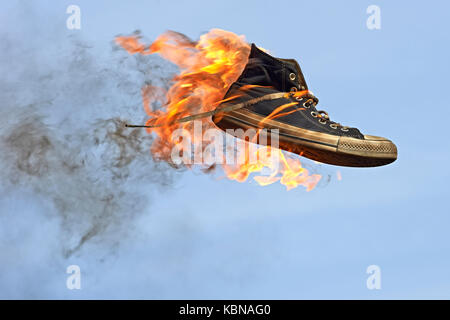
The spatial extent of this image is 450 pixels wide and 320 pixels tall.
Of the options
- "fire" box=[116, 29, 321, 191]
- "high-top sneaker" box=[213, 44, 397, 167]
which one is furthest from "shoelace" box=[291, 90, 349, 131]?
"fire" box=[116, 29, 321, 191]

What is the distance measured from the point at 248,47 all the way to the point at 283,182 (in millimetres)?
1657

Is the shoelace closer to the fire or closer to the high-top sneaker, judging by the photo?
the high-top sneaker

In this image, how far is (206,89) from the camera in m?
9.64

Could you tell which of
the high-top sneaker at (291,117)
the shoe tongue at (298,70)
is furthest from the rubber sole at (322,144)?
the shoe tongue at (298,70)

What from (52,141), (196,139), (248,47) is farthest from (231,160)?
(52,141)

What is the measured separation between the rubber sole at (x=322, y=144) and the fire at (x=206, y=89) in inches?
17.6

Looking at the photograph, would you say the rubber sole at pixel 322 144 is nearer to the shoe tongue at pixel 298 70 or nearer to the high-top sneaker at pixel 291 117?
the high-top sneaker at pixel 291 117

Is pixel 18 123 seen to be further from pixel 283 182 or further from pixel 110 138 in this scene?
pixel 283 182

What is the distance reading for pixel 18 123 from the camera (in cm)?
1010

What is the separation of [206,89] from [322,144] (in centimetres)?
161

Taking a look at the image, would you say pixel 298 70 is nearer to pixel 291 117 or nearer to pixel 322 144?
pixel 291 117

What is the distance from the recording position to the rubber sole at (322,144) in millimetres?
8859

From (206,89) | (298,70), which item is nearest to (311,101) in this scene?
(298,70)

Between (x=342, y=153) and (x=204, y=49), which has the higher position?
(x=204, y=49)
